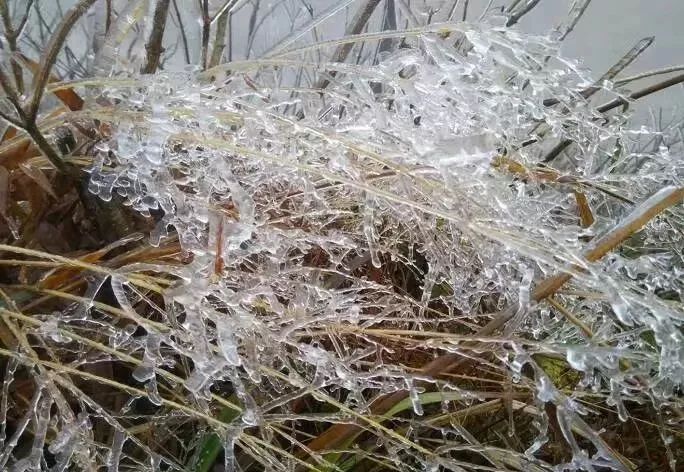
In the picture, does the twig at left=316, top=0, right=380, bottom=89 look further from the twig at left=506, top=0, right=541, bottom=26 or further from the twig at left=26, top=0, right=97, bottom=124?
the twig at left=26, top=0, right=97, bottom=124

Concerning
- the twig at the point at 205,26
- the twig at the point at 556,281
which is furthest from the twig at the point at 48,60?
the twig at the point at 556,281

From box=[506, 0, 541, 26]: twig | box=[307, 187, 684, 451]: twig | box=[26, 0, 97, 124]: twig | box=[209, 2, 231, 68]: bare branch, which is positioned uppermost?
box=[26, 0, 97, 124]: twig

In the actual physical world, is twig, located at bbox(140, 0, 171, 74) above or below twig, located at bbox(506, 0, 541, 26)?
above

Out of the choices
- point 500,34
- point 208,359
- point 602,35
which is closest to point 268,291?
point 208,359

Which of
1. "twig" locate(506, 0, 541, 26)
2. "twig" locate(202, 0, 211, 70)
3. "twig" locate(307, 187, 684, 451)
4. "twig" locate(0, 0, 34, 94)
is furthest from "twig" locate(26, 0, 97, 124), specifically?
"twig" locate(506, 0, 541, 26)

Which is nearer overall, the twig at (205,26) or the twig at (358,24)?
the twig at (205,26)

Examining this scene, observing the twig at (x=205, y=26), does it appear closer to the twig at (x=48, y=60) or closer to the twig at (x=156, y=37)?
the twig at (x=156, y=37)

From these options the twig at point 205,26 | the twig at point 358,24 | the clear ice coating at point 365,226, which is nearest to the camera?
the clear ice coating at point 365,226

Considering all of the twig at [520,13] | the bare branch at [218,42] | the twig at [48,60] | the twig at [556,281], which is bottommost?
the twig at [556,281]

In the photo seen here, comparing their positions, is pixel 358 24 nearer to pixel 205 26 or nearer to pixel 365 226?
pixel 205 26
